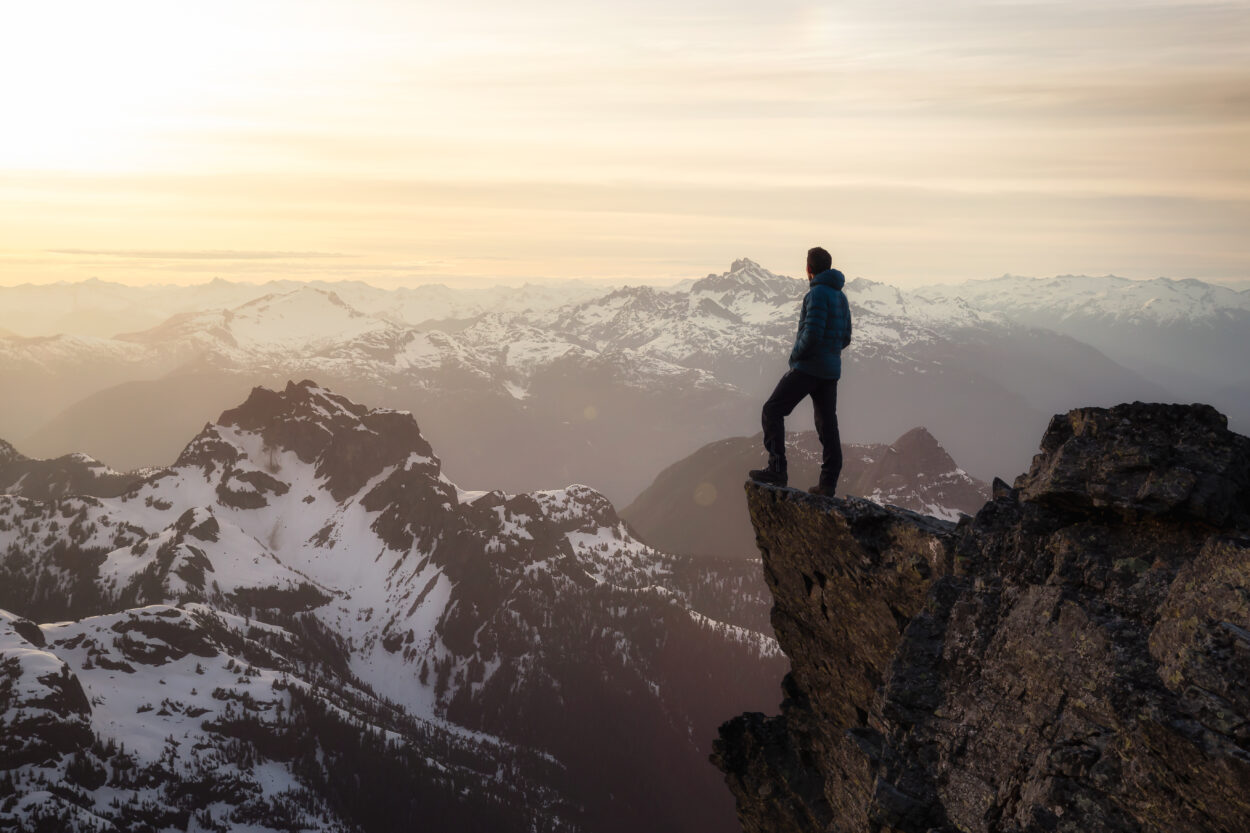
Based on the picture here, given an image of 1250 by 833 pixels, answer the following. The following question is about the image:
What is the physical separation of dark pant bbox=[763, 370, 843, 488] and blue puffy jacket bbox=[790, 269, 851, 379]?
0.39 meters

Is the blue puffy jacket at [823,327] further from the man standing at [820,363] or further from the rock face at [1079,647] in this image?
the rock face at [1079,647]

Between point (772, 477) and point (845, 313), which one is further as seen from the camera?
point (772, 477)

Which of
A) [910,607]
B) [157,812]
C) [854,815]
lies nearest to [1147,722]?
[910,607]

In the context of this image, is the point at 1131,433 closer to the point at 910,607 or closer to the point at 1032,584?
the point at 1032,584

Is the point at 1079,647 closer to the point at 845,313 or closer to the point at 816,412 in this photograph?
the point at 845,313

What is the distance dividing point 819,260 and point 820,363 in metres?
2.88

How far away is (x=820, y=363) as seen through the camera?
72.7 ft

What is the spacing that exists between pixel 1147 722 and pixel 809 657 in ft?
44.4

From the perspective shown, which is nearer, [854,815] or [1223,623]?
[1223,623]

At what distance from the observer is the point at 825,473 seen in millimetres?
23734

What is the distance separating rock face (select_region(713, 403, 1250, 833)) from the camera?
1137 cm

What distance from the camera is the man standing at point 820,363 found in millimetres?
21906

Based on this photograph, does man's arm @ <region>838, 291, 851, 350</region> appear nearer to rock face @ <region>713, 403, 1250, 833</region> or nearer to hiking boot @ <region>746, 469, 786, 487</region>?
hiking boot @ <region>746, 469, 786, 487</region>

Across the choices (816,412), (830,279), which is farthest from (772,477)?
(830,279)
